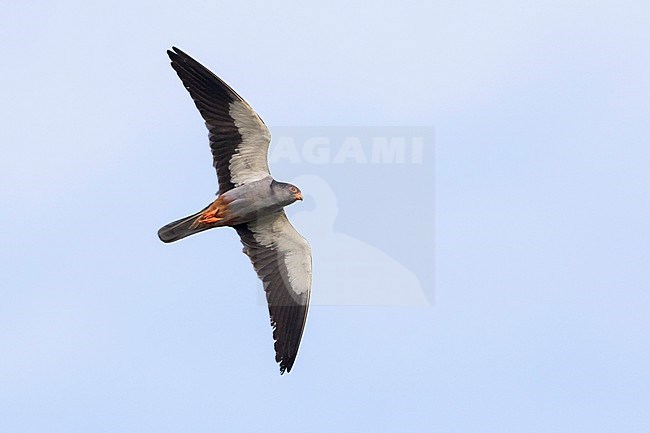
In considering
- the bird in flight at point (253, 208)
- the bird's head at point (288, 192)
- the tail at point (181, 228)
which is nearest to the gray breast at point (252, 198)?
the bird in flight at point (253, 208)

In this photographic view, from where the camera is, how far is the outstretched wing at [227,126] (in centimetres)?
2697

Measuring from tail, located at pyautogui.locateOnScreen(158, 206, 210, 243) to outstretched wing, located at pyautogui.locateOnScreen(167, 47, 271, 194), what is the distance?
28.9 inches

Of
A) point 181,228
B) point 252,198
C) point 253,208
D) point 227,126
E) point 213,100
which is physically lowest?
point 181,228

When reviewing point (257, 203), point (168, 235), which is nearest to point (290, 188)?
point (257, 203)

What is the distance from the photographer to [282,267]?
28.2 metres

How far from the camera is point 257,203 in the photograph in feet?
89.4

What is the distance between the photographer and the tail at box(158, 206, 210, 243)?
2716cm

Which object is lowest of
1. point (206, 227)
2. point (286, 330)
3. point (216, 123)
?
point (286, 330)

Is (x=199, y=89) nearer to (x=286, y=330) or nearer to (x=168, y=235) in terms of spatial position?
(x=168, y=235)

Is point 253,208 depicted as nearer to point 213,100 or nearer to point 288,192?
point 288,192

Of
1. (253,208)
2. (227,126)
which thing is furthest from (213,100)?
(253,208)

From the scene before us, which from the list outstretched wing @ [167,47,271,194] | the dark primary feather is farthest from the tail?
the dark primary feather

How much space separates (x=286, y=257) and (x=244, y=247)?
799mm

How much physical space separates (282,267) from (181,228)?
212 cm
